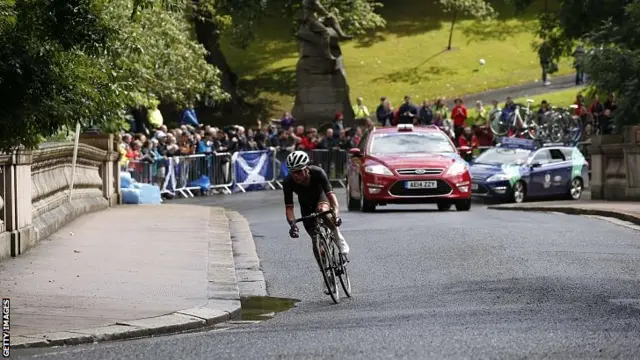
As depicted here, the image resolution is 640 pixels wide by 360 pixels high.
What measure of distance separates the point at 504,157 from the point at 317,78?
1452 cm

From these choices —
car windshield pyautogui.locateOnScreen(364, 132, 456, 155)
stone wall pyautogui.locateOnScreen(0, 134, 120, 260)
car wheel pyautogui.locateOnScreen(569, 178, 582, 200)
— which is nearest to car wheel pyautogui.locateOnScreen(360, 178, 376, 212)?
car windshield pyautogui.locateOnScreen(364, 132, 456, 155)

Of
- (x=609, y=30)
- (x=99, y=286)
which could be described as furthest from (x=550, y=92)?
(x=99, y=286)

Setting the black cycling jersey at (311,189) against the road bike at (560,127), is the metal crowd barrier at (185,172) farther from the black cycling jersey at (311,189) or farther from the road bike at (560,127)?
the black cycling jersey at (311,189)

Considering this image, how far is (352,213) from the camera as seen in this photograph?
92.7 feet

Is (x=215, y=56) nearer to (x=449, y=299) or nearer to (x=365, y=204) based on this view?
(x=365, y=204)

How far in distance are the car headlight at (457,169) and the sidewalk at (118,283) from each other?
6.34 m

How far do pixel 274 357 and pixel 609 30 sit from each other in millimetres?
31385

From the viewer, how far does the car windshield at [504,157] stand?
36.1 meters

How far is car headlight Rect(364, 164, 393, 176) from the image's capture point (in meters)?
27.7

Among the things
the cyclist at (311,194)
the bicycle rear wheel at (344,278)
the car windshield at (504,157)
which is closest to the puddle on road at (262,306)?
the bicycle rear wheel at (344,278)

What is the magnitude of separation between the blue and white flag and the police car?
673cm

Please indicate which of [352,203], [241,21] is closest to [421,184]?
[352,203]

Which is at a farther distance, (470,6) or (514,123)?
(470,6)

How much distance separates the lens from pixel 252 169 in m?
40.8
